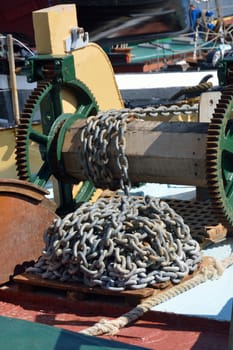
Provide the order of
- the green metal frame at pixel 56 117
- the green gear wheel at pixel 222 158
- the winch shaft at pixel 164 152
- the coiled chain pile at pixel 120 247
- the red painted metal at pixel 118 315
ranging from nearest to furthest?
1. the red painted metal at pixel 118 315
2. the coiled chain pile at pixel 120 247
3. the green gear wheel at pixel 222 158
4. the winch shaft at pixel 164 152
5. the green metal frame at pixel 56 117

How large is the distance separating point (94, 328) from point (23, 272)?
82 centimetres

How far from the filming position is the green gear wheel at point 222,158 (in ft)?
13.6

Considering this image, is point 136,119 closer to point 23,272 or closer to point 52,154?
point 52,154

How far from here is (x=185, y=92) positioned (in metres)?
8.05

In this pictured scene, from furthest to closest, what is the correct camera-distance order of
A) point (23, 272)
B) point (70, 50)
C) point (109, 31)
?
point (109, 31) → point (70, 50) → point (23, 272)

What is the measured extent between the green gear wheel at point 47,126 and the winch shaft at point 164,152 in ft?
0.85

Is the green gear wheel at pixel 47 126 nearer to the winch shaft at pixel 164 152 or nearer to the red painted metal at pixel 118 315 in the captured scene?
the winch shaft at pixel 164 152

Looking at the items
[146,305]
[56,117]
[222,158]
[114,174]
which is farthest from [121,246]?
[56,117]

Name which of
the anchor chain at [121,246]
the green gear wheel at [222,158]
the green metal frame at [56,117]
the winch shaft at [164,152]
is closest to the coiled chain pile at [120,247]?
the anchor chain at [121,246]

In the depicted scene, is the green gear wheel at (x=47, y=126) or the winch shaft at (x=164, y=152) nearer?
the winch shaft at (x=164, y=152)

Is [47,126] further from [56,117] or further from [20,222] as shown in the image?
[20,222]

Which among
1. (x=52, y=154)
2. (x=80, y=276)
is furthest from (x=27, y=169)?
(x=80, y=276)

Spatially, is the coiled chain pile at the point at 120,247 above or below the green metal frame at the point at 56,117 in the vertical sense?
below

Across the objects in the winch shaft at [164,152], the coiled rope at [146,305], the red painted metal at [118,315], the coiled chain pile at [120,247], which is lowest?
the red painted metal at [118,315]
